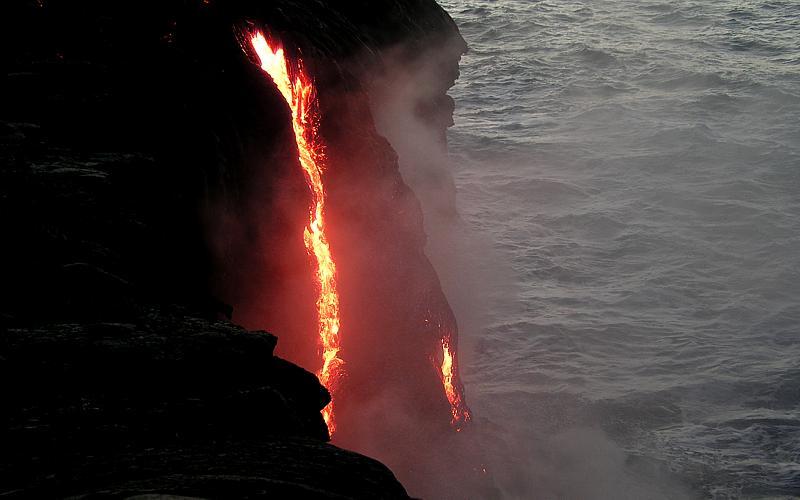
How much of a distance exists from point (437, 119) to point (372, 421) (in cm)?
940

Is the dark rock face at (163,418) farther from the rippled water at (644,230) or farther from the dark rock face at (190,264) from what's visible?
the rippled water at (644,230)

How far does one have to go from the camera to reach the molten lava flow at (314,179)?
391 inches

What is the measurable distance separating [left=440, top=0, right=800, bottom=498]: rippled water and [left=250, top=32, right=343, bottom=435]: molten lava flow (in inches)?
150

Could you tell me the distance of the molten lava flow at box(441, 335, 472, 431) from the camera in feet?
41.8

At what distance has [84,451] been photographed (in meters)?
4.41

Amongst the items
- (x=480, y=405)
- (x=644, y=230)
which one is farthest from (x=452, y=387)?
(x=644, y=230)

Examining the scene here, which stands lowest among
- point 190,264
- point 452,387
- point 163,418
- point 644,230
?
point 644,230

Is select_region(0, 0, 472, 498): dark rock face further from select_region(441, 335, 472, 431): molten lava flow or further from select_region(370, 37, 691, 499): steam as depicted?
select_region(370, 37, 691, 499): steam

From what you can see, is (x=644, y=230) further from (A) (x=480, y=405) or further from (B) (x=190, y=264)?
(B) (x=190, y=264)

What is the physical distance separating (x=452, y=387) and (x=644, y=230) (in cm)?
1285

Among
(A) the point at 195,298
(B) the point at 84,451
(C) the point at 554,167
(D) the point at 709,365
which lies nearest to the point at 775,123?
(C) the point at 554,167

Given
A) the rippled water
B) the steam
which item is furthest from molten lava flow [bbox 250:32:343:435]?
the rippled water

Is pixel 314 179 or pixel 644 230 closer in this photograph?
pixel 314 179

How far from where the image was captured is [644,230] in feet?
78.8
